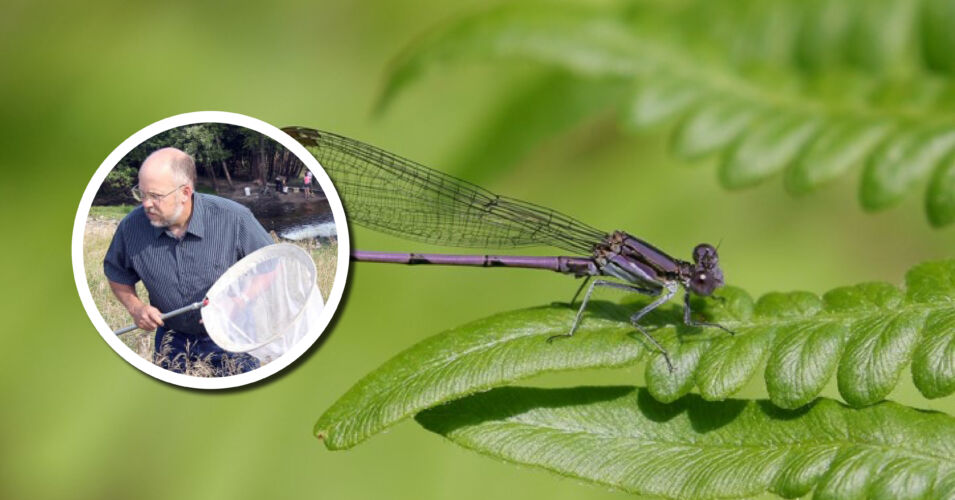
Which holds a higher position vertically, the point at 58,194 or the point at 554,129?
the point at 554,129

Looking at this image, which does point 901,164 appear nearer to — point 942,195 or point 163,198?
point 942,195

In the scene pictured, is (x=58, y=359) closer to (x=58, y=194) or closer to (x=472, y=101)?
(x=58, y=194)

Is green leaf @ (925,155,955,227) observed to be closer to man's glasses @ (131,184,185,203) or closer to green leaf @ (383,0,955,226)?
green leaf @ (383,0,955,226)

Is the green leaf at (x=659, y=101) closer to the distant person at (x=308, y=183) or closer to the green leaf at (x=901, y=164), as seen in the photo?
the green leaf at (x=901, y=164)

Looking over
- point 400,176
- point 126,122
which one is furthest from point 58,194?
point 400,176

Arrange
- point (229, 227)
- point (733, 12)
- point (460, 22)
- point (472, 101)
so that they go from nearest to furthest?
point (229, 227), point (460, 22), point (733, 12), point (472, 101)

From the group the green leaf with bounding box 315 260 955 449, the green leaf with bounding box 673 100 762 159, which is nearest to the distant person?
the green leaf with bounding box 315 260 955 449
